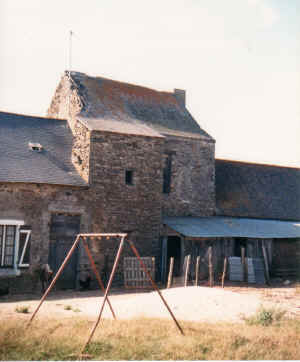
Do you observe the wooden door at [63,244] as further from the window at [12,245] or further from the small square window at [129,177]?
the small square window at [129,177]

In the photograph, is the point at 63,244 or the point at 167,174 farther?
the point at 167,174

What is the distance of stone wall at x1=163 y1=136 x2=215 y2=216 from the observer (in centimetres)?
2291

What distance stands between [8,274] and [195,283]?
23.3ft

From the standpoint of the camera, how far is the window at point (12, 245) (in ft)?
55.8

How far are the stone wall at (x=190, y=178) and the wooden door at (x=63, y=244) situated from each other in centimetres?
536

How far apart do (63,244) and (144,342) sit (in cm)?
959

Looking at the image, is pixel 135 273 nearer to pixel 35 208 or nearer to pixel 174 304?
pixel 35 208

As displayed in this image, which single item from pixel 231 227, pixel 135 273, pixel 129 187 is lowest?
pixel 135 273

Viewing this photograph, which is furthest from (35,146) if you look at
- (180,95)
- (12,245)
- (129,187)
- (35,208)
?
(180,95)

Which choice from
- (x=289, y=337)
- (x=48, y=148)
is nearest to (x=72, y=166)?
(x=48, y=148)

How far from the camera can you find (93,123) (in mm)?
20234

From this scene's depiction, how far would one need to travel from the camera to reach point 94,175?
19.1m

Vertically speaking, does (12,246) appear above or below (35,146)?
below

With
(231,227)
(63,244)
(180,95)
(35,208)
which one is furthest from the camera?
(180,95)
